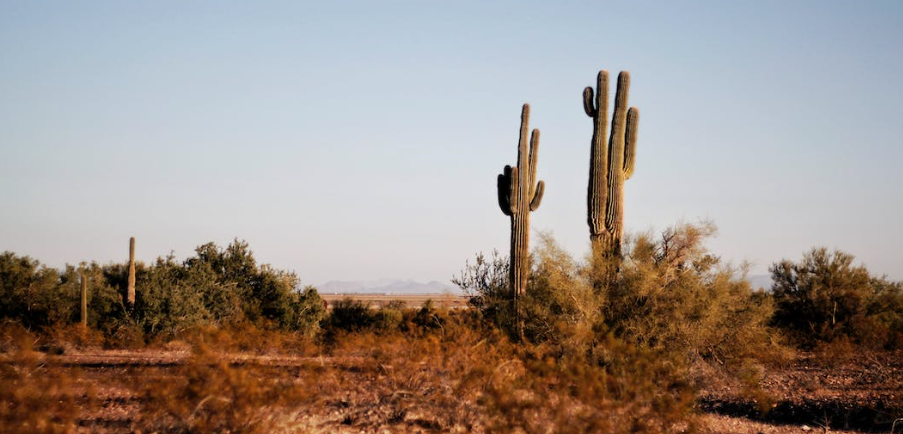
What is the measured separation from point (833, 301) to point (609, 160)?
31.7 ft

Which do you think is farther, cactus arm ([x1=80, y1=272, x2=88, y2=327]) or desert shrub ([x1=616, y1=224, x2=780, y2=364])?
cactus arm ([x1=80, y1=272, x2=88, y2=327])

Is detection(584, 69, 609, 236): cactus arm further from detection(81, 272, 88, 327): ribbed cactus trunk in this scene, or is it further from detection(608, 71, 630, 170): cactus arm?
detection(81, 272, 88, 327): ribbed cactus trunk

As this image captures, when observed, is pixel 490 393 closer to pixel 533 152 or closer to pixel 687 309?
pixel 687 309

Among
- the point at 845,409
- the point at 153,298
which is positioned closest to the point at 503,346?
the point at 845,409

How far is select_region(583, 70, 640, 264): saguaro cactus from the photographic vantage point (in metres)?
15.9

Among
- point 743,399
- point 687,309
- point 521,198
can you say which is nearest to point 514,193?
point 521,198

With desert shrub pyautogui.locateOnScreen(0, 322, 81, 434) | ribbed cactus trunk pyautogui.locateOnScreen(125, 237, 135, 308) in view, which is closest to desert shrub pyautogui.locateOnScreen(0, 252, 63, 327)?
ribbed cactus trunk pyautogui.locateOnScreen(125, 237, 135, 308)

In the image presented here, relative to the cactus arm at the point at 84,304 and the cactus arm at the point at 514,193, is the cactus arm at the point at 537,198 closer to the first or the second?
the cactus arm at the point at 514,193

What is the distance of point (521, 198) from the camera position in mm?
17312

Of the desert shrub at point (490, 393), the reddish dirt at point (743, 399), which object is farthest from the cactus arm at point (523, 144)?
the desert shrub at point (490, 393)

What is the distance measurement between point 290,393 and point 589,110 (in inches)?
439

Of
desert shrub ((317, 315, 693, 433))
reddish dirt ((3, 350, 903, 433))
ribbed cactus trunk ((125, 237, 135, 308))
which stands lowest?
reddish dirt ((3, 350, 903, 433))

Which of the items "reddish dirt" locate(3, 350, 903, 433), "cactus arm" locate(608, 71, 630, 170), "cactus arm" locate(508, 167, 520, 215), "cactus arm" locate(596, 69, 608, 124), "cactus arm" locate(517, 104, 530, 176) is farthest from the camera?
"cactus arm" locate(517, 104, 530, 176)

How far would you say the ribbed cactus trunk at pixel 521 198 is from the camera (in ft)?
54.1
